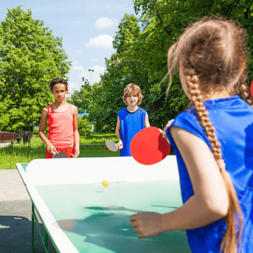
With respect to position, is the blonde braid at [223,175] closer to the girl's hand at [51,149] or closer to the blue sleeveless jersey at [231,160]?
the blue sleeveless jersey at [231,160]

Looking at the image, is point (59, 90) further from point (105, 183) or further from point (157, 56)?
point (157, 56)

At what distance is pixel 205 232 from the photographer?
997 millimetres

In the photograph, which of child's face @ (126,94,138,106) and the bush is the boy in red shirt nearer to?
child's face @ (126,94,138,106)

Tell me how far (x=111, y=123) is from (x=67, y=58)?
49.2 ft

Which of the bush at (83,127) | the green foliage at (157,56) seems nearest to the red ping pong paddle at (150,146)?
the green foliage at (157,56)

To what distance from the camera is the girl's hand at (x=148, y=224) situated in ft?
3.32

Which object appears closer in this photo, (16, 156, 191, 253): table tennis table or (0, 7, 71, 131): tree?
(16, 156, 191, 253): table tennis table

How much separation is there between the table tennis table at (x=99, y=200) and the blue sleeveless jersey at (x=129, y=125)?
1.24 m

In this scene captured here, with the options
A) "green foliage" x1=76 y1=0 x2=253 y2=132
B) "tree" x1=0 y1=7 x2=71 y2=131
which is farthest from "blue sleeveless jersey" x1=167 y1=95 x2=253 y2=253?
"tree" x1=0 y1=7 x2=71 y2=131

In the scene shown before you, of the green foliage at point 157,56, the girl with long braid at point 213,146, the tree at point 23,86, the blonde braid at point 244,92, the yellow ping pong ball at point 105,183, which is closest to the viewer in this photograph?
the girl with long braid at point 213,146

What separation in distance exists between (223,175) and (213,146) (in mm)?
80

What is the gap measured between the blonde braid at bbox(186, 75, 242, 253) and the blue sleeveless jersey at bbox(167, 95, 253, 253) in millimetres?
18

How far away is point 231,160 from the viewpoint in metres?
0.99

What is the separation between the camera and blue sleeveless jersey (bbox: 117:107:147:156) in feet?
15.4
